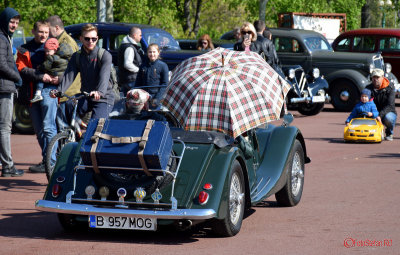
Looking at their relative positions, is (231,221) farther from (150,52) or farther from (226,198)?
(150,52)

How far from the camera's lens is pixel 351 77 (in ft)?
70.7

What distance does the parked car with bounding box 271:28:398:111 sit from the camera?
2167 centimetres

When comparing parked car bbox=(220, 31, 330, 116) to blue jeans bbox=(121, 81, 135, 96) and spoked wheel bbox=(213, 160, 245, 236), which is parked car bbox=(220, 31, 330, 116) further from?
spoked wheel bbox=(213, 160, 245, 236)

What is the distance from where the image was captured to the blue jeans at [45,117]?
10.8 m

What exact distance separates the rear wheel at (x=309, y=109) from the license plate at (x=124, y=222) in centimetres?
1427

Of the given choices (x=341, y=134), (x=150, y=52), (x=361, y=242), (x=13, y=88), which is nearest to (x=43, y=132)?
(x=13, y=88)

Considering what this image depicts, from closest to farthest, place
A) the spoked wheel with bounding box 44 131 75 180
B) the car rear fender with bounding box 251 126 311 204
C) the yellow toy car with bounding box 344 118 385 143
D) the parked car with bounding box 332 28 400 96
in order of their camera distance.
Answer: the car rear fender with bounding box 251 126 311 204 < the spoked wheel with bounding box 44 131 75 180 < the yellow toy car with bounding box 344 118 385 143 < the parked car with bounding box 332 28 400 96

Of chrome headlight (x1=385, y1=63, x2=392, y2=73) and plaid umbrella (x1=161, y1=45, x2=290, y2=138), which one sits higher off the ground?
plaid umbrella (x1=161, y1=45, x2=290, y2=138)

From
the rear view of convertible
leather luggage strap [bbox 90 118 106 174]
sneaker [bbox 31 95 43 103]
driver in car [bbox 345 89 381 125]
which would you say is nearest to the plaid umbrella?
the rear view of convertible

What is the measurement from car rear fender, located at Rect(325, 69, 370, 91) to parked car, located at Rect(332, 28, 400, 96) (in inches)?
101

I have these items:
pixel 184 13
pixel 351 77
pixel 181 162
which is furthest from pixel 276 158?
pixel 184 13

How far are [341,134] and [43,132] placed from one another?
7.38 meters

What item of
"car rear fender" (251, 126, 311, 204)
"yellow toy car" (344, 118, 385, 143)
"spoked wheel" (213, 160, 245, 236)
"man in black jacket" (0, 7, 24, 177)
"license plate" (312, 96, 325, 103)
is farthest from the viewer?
"license plate" (312, 96, 325, 103)

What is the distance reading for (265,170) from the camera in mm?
8156
